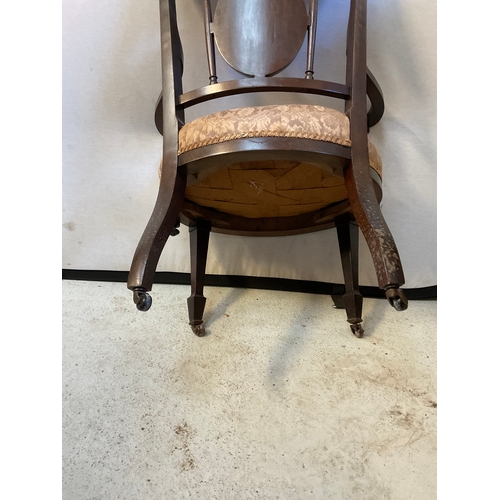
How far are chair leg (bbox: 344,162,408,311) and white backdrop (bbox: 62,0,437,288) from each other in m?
0.55

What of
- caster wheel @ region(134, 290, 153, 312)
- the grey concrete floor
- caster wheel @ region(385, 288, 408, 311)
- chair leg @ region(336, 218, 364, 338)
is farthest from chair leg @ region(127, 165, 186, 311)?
chair leg @ region(336, 218, 364, 338)

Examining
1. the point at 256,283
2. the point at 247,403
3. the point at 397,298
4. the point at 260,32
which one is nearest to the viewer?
the point at 397,298

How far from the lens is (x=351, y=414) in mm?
744

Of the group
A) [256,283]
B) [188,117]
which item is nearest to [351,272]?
[256,283]

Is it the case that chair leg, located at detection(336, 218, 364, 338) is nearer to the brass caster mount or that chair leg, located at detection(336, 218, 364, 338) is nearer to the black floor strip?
the black floor strip

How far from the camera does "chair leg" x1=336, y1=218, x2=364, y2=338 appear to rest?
0.99 meters

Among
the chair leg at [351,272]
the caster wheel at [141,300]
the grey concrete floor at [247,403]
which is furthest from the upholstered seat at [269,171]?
the grey concrete floor at [247,403]

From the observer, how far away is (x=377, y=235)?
644mm

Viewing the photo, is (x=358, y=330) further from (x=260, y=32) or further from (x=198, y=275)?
(x=260, y=32)

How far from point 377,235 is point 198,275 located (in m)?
0.54

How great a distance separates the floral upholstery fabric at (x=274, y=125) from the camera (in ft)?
2.09

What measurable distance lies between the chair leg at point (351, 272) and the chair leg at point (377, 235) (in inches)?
14.3

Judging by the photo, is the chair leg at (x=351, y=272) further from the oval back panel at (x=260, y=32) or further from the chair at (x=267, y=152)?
the oval back panel at (x=260, y=32)

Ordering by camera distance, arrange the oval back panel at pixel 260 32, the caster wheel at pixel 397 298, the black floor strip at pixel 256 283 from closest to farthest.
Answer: the caster wheel at pixel 397 298 → the oval back panel at pixel 260 32 → the black floor strip at pixel 256 283
